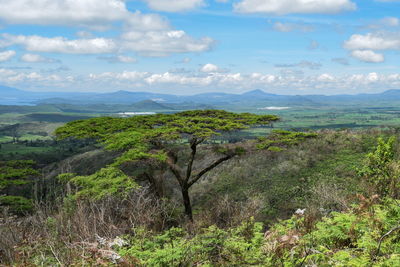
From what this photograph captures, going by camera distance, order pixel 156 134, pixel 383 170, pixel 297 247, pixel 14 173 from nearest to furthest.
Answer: pixel 297 247
pixel 383 170
pixel 156 134
pixel 14 173

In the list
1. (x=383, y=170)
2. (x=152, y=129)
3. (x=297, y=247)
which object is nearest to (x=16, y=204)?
(x=152, y=129)

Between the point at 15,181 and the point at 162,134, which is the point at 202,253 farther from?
the point at 15,181

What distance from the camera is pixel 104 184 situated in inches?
591

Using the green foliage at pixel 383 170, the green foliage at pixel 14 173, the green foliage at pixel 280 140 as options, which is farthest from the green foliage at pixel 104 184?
the green foliage at pixel 383 170

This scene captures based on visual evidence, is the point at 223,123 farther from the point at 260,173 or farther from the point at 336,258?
the point at 336,258

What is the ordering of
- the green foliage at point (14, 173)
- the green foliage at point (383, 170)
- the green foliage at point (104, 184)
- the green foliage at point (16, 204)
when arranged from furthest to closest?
the green foliage at point (14, 173)
the green foliage at point (16, 204)
the green foliage at point (104, 184)
the green foliage at point (383, 170)

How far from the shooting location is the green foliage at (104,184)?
46.0ft

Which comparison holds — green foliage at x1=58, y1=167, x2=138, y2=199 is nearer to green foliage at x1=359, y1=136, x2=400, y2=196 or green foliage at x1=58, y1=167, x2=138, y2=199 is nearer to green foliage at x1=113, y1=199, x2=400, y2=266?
green foliage at x1=113, y1=199, x2=400, y2=266

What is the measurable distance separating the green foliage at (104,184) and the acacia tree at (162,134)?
0.14 meters

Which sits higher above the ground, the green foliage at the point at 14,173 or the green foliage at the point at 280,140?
the green foliage at the point at 280,140

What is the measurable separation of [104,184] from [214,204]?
7.49 m

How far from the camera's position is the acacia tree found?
16.6m

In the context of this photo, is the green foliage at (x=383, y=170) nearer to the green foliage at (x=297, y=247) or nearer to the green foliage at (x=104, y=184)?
the green foliage at (x=297, y=247)

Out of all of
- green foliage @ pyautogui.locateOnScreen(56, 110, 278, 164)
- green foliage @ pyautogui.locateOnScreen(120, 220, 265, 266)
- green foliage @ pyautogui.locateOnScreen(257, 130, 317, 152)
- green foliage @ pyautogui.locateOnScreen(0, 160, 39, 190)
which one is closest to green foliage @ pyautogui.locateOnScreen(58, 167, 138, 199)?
green foliage @ pyautogui.locateOnScreen(56, 110, 278, 164)
